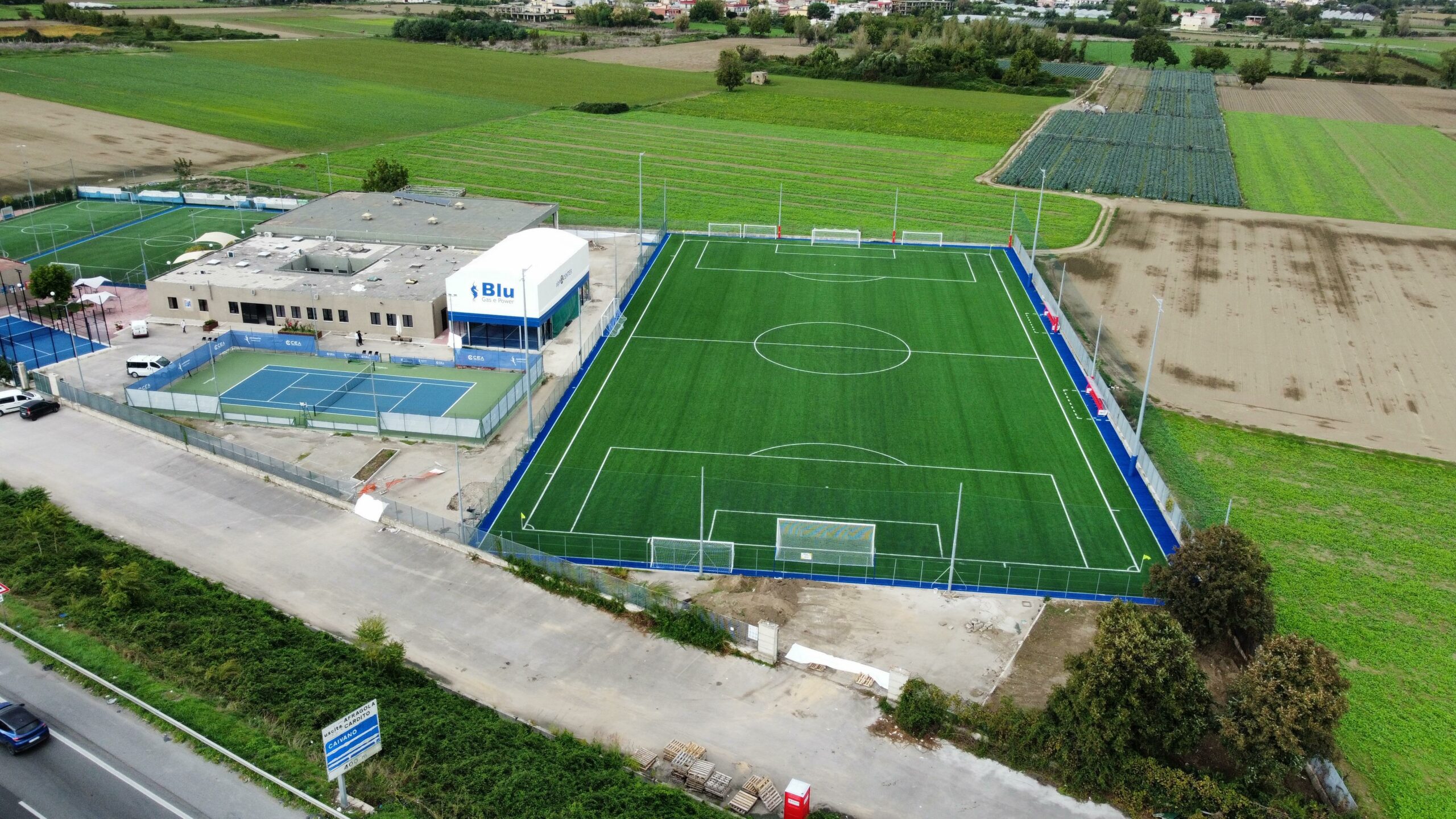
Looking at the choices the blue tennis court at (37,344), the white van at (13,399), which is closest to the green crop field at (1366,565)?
the white van at (13,399)

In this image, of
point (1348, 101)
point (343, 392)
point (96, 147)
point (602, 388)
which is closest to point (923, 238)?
point (602, 388)

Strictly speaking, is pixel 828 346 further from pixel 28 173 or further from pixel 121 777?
pixel 28 173

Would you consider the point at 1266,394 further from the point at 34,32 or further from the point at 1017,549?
the point at 34,32

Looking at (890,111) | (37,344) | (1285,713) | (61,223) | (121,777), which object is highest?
(890,111)

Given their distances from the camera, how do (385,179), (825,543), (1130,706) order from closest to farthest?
(1130,706) < (825,543) < (385,179)

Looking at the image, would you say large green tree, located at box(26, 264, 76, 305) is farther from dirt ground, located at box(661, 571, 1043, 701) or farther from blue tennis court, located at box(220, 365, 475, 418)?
dirt ground, located at box(661, 571, 1043, 701)

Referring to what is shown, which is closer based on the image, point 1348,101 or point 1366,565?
point 1366,565
